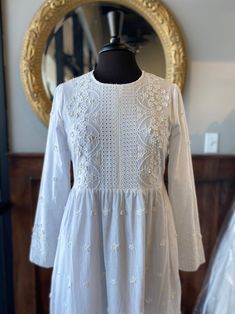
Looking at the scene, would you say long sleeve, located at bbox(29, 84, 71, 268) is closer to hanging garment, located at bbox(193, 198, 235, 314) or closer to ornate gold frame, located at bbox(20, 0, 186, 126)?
ornate gold frame, located at bbox(20, 0, 186, 126)

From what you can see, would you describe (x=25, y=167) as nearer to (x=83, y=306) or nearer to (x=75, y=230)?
(x=75, y=230)

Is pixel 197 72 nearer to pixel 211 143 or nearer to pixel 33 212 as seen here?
pixel 211 143

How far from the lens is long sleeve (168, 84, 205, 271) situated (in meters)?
0.89

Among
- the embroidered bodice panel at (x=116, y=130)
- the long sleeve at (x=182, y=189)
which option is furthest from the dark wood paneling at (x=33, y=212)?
the embroidered bodice panel at (x=116, y=130)

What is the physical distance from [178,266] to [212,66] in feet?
2.85

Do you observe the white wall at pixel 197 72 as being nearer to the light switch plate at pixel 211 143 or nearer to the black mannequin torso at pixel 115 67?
the light switch plate at pixel 211 143

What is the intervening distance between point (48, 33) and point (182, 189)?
0.88m

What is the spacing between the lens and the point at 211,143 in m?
1.34

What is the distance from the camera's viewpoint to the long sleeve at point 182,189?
889 millimetres

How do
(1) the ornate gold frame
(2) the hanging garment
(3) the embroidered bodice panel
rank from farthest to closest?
(1) the ornate gold frame < (2) the hanging garment < (3) the embroidered bodice panel

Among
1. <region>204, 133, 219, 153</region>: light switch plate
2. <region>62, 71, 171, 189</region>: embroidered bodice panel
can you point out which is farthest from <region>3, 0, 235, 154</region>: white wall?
<region>62, 71, 171, 189</region>: embroidered bodice panel

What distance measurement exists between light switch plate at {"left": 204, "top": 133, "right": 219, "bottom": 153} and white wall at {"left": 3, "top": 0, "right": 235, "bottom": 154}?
0.9 inches

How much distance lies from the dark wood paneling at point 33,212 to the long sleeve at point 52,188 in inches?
15.9

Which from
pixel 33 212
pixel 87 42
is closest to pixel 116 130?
pixel 87 42
